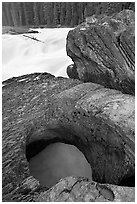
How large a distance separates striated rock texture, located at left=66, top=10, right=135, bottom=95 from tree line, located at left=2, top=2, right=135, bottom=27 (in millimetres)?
4370

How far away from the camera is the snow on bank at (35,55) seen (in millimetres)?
6512

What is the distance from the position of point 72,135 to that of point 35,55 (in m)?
4.52

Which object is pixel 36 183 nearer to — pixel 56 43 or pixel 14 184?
pixel 14 184

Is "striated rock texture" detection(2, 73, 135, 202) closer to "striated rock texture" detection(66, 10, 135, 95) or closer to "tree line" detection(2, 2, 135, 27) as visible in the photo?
"striated rock texture" detection(66, 10, 135, 95)

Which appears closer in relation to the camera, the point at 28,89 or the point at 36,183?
the point at 36,183

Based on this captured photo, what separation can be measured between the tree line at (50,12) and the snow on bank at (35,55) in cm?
143

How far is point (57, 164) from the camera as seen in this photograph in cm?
382

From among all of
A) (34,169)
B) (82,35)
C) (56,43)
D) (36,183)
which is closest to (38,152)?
(34,169)

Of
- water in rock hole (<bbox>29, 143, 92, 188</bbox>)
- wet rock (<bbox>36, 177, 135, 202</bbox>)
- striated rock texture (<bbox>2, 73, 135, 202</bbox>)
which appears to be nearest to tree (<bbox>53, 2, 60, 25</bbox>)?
striated rock texture (<bbox>2, 73, 135, 202</bbox>)

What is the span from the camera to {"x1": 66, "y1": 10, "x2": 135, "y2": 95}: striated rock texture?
399 cm

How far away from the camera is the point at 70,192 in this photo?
241 centimetres

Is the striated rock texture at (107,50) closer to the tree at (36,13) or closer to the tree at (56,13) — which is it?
the tree at (56,13)

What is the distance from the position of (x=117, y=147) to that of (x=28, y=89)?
2.33 metres

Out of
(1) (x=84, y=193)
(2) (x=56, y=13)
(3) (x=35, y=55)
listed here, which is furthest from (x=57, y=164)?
(2) (x=56, y=13)
